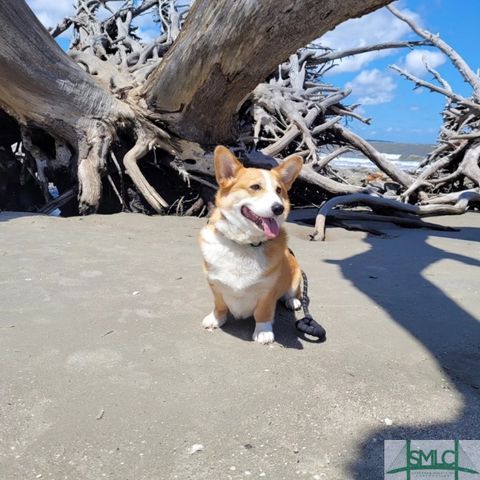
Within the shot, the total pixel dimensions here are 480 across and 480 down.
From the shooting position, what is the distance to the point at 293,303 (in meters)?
3.39

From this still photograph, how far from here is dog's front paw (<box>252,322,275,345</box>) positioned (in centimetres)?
282

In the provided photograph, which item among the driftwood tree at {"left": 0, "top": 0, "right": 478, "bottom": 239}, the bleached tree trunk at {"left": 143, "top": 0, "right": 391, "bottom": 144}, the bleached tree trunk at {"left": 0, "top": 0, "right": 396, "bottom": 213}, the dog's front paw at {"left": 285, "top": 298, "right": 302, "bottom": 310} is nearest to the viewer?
the dog's front paw at {"left": 285, "top": 298, "right": 302, "bottom": 310}

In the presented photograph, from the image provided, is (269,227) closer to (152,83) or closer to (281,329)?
(281,329)

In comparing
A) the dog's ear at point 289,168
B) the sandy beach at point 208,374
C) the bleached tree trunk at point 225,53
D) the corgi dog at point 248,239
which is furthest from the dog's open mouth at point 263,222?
the bleached tree trunk at point 225,53

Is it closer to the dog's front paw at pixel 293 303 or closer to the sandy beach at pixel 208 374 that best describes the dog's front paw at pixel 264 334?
the sandy beach at pixel 208 374

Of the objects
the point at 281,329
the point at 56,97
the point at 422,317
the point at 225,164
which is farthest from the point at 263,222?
the point at 56,97

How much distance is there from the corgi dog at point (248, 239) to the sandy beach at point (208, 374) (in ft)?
0.86

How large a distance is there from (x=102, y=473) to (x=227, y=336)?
1359 millimetres

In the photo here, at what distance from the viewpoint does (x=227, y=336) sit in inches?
115

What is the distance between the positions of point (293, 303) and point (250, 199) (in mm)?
1067

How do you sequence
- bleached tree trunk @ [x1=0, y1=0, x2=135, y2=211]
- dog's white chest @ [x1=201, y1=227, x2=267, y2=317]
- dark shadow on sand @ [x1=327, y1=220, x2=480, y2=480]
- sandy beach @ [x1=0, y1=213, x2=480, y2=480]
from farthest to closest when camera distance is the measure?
bleached tree trunk @ [x1=0, y1=0, x2=135, y2=211]
dog's white chest @ [x1=201, y1=227, x2=267, y2=317]
dark shadow on sand @ [x1=327, y1=220, x2=480, y2=480]
sandy beach @ [x1=0, y1=213, x2=480, y2=480]

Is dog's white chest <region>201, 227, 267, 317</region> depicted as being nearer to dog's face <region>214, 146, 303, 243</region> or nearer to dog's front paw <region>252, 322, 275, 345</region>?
dog's face <region>214, 146, 303, 243</region>

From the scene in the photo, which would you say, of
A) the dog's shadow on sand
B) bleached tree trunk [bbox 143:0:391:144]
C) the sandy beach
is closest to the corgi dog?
the dog's shadow on sand

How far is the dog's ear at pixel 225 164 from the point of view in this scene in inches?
111
